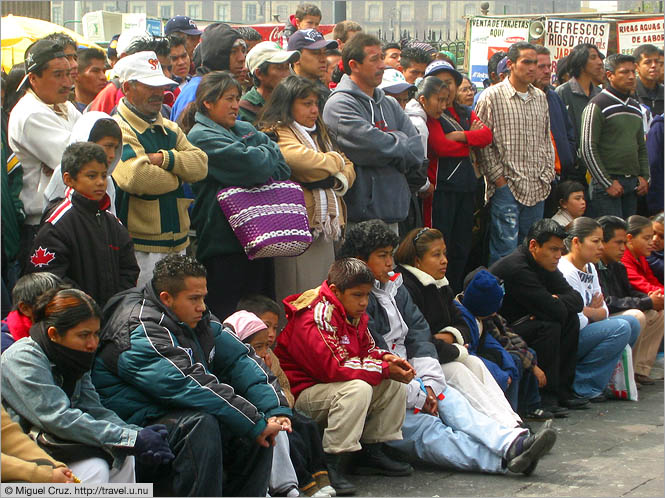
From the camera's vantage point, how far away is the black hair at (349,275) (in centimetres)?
648

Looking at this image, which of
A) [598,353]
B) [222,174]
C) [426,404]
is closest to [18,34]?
[222,174]

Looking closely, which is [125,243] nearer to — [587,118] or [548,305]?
[548,305]

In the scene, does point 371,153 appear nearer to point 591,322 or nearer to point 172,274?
point 591,322

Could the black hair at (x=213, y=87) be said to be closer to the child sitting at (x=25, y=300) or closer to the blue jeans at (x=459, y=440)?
the child sitting at (x=25, y=300)

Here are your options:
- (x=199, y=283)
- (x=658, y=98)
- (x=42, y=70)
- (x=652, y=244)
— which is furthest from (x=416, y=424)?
(x=658, y=98)

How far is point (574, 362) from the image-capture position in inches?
335

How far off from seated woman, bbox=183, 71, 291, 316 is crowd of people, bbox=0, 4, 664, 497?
0.01 meters

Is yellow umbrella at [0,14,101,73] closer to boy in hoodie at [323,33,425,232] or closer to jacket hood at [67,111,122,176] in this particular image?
boy in hoodie at [323,33,425,232]

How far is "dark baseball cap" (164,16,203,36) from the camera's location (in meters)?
9.73

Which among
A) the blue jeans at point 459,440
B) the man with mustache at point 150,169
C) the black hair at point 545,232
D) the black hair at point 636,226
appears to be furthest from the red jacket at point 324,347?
the black hair at point 636,226

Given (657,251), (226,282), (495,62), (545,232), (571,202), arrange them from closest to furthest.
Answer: (226,282)
(545,232)
(571,202)
(657,251)
(495,62)

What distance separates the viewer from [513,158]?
30.9 ft

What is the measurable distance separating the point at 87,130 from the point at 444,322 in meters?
2.76

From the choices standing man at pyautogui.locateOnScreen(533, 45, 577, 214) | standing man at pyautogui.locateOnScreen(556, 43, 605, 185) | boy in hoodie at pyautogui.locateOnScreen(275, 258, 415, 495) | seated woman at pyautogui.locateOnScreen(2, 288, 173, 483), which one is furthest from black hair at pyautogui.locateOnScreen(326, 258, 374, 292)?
standing man at pyautogui.locateOnScreen(556, 43, 605, 185)
